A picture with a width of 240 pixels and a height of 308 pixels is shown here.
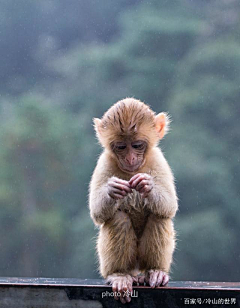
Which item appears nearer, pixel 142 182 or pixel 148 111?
pixel 142 182

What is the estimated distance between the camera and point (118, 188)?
2686 millimetres

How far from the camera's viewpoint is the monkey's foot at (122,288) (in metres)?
2.53

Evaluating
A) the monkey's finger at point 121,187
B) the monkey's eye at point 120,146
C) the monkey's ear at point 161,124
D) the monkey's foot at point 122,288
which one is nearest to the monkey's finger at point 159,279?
the monkey's foot at point 122,288

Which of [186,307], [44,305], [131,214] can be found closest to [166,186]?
[131,214]

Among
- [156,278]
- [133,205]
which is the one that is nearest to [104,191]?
[133,205]

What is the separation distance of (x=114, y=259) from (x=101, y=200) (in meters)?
0.38

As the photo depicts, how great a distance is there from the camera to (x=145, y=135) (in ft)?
9.70

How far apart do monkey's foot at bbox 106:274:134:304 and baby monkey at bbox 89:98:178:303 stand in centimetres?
5

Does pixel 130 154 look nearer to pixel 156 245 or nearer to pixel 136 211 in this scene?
pixel 136 211

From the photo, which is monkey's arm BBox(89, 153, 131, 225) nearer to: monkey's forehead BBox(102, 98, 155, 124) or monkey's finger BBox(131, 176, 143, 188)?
monkey's finger BBox(131, 176, 143, 188)

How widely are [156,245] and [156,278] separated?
0.80 feet

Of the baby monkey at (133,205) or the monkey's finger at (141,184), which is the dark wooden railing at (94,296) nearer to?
the baby monkey at (133,205)

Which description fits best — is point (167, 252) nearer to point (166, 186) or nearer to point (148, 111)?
point (166, 186)

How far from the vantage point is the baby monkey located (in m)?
2.88
